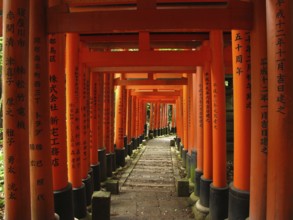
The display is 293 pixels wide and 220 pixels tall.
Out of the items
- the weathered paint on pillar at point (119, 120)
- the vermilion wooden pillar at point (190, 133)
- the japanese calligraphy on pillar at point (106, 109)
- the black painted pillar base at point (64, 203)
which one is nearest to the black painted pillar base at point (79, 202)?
A: the black painted pillar base at point (64, 203)

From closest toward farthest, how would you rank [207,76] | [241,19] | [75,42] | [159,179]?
1. [241,19]
2. [75,42]
3. [207,76]
4. [159,179]

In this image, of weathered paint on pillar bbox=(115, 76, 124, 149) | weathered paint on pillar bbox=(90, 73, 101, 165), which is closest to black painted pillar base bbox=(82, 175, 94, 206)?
weathered paint on pillar bbox=(90, 73, 101, 165)

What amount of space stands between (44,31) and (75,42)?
2255 mm

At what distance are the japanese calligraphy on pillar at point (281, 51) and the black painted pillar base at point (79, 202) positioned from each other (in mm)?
3938

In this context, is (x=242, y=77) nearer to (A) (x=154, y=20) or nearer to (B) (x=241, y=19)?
(B) (x=241, y=19)

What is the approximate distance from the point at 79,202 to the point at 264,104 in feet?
12.3

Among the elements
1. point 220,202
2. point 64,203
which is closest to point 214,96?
point 220,202

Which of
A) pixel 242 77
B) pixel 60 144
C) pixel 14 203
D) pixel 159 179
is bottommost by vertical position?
pixel 159 179

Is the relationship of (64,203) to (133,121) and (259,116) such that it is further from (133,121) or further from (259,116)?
(133,121)

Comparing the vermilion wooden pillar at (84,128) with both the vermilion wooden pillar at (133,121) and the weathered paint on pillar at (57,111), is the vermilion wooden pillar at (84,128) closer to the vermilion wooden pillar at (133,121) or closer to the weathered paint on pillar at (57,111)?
the weathered paint on pillar at (57,111)

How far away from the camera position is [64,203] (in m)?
4.34

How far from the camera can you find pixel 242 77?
163 inches

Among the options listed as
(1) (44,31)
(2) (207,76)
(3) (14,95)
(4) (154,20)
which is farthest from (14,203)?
(2) (207,76)

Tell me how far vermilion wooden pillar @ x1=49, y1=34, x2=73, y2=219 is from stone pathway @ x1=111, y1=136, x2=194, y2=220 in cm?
216
